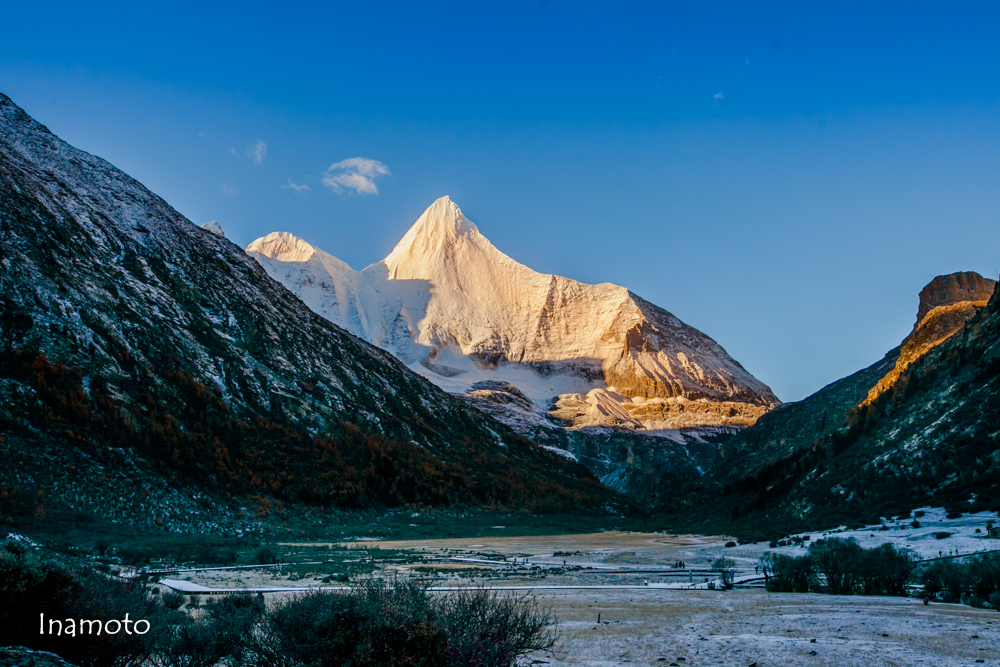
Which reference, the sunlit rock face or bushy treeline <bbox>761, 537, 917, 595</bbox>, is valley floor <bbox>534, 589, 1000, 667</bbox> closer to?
bushy treeline <bbox>761, 537, 917, 595</bbox>

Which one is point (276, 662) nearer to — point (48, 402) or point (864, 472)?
point (864, 472)

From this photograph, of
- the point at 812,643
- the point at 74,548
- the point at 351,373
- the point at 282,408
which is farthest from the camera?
the point at 351,373

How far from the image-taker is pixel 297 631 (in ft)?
30.4

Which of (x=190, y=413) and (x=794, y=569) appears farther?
(x=190, y=413)

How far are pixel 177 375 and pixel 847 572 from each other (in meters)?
61.1

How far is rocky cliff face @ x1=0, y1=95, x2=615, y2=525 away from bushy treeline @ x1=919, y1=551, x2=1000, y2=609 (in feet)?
147

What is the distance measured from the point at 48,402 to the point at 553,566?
39169 mm

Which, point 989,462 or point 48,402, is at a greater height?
point 48,402

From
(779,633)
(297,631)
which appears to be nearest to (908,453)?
(779,633)

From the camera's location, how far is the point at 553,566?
1334 inches

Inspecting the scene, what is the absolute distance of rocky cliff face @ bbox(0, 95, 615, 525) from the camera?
52125 mm

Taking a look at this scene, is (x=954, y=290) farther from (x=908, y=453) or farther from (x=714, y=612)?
(x=714, y=612)

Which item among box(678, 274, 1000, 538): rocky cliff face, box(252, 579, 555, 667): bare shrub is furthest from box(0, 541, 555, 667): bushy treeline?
box(678, 274, 1000, 538): rocky cliff face

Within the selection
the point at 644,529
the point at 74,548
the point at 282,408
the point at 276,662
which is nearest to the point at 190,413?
the point at 282,408
